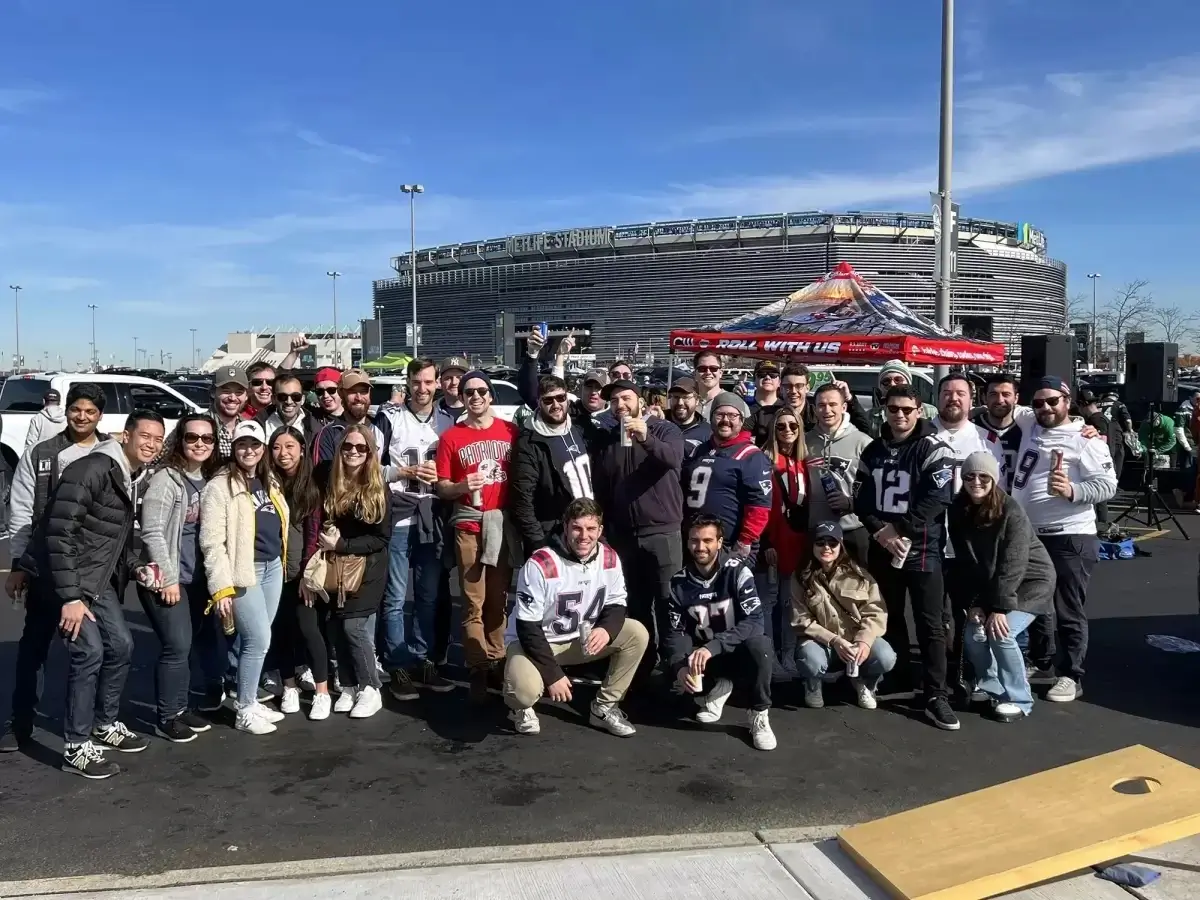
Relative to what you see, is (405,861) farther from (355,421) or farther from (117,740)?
(355,421)

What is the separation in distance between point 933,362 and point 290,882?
1069cm

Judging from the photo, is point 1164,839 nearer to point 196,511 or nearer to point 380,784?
point 380,784

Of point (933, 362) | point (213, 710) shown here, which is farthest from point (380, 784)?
point (933, 362)

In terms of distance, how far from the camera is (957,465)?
502 cm

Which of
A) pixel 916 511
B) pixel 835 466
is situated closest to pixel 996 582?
pixel 916 511

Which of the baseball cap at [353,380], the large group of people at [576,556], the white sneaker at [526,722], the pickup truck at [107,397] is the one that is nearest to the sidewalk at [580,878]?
the large group of people at [576,556]

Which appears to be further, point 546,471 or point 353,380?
Result: point 353,380

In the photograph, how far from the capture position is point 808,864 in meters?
3.30

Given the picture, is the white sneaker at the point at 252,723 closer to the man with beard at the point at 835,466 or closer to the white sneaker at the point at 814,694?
the white sneaker at the point at 814,694

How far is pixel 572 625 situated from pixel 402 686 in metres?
1.23

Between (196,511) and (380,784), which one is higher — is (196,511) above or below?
above

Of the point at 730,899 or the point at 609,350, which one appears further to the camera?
the point at 609,350

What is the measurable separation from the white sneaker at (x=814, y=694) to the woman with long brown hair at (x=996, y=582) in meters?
0.84

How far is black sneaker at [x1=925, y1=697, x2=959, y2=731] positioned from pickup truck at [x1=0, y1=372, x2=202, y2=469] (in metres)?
11.8
